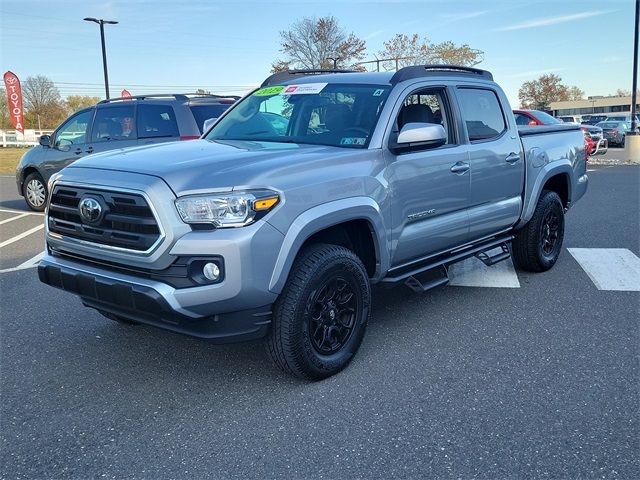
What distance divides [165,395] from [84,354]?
0.97 metres

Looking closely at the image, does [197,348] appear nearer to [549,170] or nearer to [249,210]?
[249,210]

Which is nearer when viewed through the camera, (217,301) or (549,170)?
(217,301)

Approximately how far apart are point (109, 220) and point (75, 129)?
7.54 m

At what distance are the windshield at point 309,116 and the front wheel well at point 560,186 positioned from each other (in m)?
2.80

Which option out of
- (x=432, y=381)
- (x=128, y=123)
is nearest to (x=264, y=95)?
(x=432, y=381)

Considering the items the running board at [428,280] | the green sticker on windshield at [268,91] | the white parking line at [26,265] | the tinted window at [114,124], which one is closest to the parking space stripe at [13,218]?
the tinted window at [114,124]

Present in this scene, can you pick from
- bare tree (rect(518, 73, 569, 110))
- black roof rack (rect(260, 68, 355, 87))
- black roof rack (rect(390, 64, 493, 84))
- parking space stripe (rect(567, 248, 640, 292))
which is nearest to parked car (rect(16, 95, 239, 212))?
black roof rack (rect(260, 68, 355, 87))

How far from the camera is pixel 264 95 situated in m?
4.96

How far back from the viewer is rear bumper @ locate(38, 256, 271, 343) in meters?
3.08

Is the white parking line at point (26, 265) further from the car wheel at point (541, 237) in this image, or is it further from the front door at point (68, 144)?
the car wheel at point (541, 237)

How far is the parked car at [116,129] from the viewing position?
889 centimetres

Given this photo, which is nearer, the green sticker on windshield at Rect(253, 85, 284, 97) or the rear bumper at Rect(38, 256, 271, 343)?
the rear bumper at Rect(38, 256, 271, 343)

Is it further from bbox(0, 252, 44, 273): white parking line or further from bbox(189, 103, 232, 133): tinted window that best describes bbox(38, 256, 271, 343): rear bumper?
bbox(189, 103, 232, 133): tinted window

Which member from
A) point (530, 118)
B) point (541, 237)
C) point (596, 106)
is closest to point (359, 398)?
point (541, 237)
